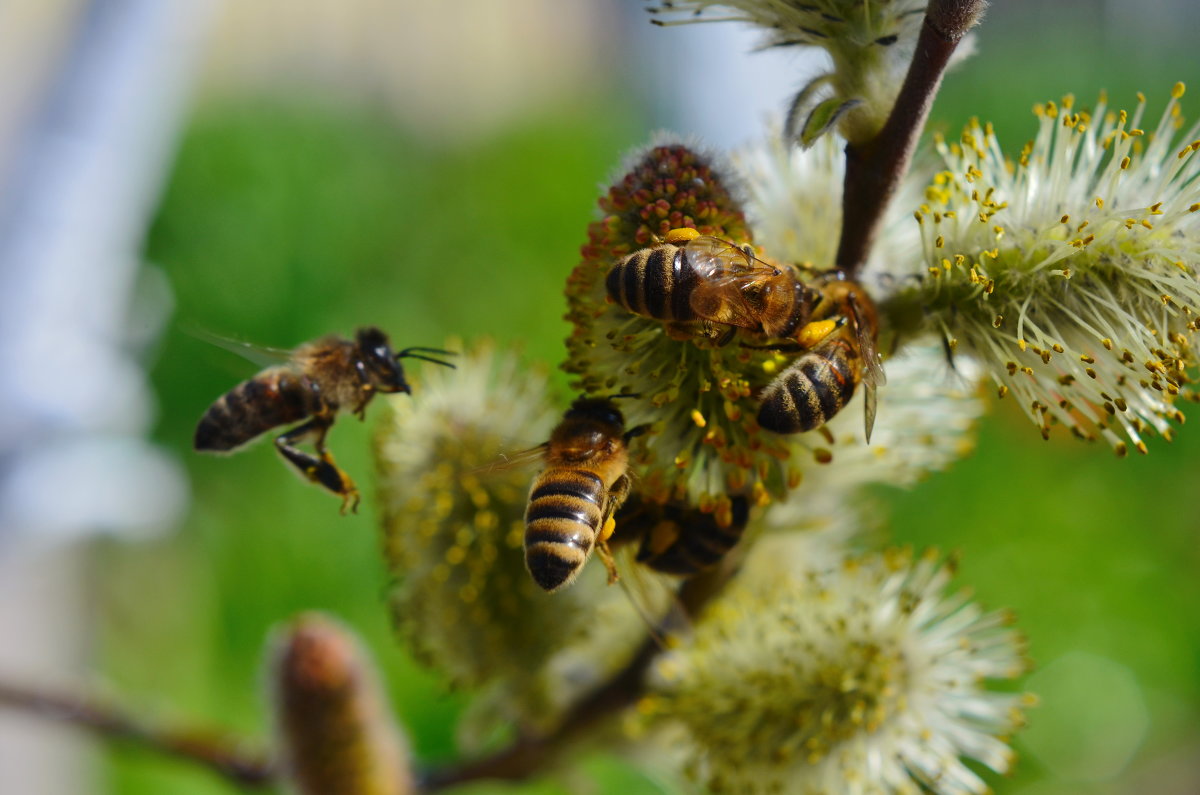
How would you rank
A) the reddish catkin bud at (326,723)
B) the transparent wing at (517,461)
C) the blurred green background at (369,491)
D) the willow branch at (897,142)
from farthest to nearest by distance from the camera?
the blurred green background at (369,491), the reddish catkin bud at (326,723), the transparent wing at (517,461), the willow branch at (897,142)

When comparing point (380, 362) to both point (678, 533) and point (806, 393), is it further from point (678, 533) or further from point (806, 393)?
point (806, 393)

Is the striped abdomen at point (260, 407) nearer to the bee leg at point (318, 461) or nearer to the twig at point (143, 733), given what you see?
the bee leg at point (318, 461)

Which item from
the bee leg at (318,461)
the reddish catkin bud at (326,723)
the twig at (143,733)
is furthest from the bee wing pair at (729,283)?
the twig at (143,733)

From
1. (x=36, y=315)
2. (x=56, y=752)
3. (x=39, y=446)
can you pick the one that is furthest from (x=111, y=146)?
(x=56, y=752)

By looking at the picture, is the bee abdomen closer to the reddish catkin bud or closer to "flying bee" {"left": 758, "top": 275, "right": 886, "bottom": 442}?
"flying bee" {"left": 758, "top": 275, "right": 886, "bottom": 442}

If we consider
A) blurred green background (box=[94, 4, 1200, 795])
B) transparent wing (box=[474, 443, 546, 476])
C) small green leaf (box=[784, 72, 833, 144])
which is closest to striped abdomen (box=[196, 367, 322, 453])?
transparent wing (box=[474, 443, 546, 476])

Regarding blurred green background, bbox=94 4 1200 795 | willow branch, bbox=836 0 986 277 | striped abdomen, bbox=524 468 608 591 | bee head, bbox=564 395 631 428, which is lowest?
blurred green background, bbox=94 4 1200 795

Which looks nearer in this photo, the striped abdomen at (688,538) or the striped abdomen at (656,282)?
the striped abdomen at (656,282)

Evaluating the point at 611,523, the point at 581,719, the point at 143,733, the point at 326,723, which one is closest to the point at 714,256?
the point at 611,523
